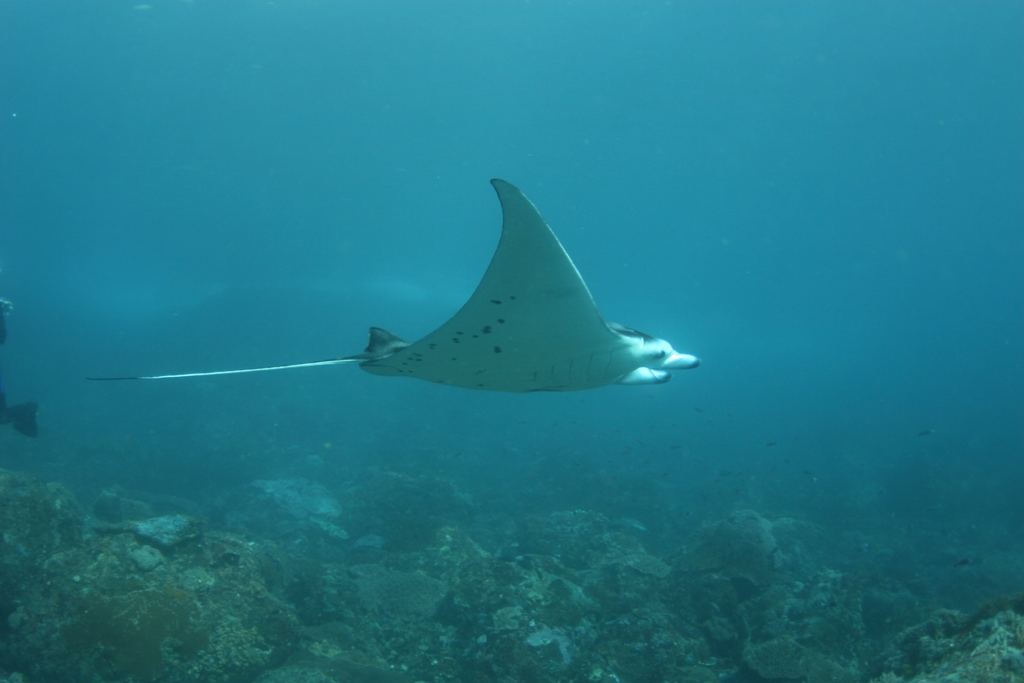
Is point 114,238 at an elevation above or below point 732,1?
below

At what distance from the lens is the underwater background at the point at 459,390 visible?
534 cm

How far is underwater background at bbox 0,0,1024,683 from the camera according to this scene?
5340 mm

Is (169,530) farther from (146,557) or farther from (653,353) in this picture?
(653,353)

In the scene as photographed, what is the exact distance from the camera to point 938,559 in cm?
Result: 1357

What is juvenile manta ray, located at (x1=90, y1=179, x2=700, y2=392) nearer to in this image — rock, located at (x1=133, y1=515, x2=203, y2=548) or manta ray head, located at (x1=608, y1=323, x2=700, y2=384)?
manta ray head, located at (x1=608, y1=323, x2=700, y2=384)

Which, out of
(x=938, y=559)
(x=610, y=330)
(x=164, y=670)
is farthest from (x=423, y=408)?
(x=610, y=330)

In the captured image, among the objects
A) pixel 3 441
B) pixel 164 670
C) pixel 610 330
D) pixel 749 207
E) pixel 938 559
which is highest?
pixel 749 207

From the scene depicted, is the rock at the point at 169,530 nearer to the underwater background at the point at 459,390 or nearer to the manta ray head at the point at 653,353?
the underwater background at the point at 459,390

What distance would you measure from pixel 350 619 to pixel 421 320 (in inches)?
2040

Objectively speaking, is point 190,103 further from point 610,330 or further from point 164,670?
point 610,330

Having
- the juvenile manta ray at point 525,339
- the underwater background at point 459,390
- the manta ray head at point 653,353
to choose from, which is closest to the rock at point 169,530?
the underwater background at point 459,390

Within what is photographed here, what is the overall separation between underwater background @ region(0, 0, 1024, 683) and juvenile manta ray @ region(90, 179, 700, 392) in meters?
2.52

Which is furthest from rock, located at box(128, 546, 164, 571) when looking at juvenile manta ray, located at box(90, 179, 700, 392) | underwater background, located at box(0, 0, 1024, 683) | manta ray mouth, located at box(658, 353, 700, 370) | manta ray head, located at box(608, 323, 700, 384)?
manta ray mouth, located at box(658, 353, 700, 370)

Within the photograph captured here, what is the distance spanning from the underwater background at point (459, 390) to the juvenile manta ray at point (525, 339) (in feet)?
8.26
